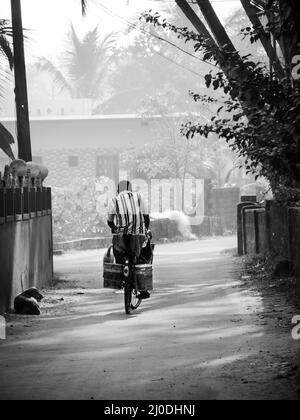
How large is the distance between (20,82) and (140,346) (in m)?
11.2

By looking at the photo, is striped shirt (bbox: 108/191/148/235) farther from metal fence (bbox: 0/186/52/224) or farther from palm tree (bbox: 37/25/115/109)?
palm tree (bbox: 37/25/115/109)

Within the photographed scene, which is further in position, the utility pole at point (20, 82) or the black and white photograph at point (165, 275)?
the utility pole at point (20, 82)

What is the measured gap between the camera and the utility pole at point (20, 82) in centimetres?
2047

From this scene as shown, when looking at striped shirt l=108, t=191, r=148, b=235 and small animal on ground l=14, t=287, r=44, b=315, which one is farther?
small animal on ground l=14, t=287, r=44, b=315

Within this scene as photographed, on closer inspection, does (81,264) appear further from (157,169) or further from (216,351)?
(157,169)

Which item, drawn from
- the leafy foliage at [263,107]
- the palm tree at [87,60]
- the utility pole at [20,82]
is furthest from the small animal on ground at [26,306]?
the palm tree at [87,60]

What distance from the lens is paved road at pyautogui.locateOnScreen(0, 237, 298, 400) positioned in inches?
320

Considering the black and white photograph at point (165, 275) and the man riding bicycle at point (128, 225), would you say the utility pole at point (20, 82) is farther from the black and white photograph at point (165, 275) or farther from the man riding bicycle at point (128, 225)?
the man riding bicycle at point (128, 225)

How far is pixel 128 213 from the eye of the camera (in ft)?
45.5

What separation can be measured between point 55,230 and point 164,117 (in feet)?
40.1

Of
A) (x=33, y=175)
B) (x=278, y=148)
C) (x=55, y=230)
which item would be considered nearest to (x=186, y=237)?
(x=55, y=230)

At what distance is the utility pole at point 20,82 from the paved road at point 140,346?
3878 millimetres

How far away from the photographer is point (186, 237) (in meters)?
36.0

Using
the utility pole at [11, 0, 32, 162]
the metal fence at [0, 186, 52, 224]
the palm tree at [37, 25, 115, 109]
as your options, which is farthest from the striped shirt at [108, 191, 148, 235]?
the palm tree at [37, 25, 115, 109]
